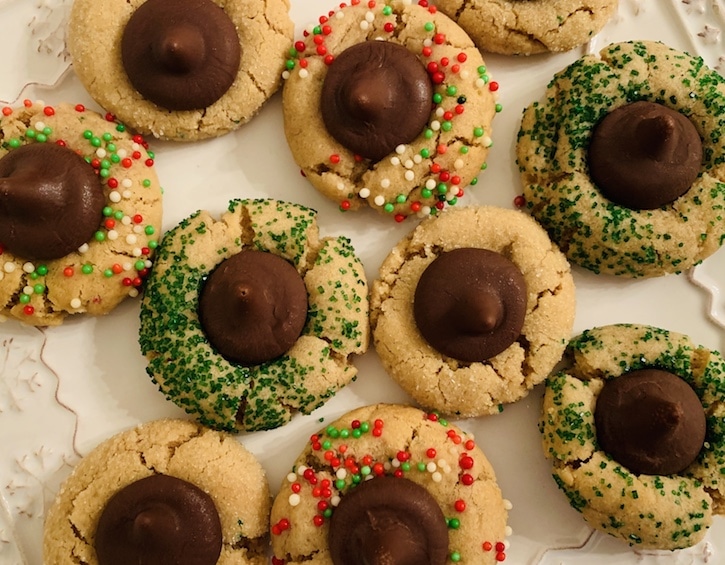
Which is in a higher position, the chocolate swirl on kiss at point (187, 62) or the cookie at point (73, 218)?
the chocolate swirl on kiss at point (187, 62)

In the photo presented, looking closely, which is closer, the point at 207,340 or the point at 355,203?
the point at 207,340

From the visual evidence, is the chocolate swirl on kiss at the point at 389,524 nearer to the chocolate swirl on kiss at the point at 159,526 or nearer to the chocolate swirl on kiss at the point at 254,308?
the chocolate swirl on kiss at the point at 159,526

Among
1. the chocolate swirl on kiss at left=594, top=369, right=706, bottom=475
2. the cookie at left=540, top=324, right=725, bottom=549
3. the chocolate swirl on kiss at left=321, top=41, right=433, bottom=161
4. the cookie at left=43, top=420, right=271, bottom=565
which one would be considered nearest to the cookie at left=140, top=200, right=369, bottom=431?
the cookie at left=43, top=420, right=271, bottom=565

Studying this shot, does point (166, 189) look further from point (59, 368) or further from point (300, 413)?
point (300, 413)

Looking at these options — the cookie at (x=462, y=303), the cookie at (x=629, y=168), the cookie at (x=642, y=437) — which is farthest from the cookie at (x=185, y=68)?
the cookie at (x=642, y=437)

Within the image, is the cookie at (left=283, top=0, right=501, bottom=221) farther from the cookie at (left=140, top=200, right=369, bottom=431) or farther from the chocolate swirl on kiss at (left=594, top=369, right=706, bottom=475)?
the chocolate swirl on kiss at (left=594, top=369, right=706, bottom=475)

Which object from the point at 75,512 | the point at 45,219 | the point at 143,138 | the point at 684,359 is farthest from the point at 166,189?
the point at 684,359
